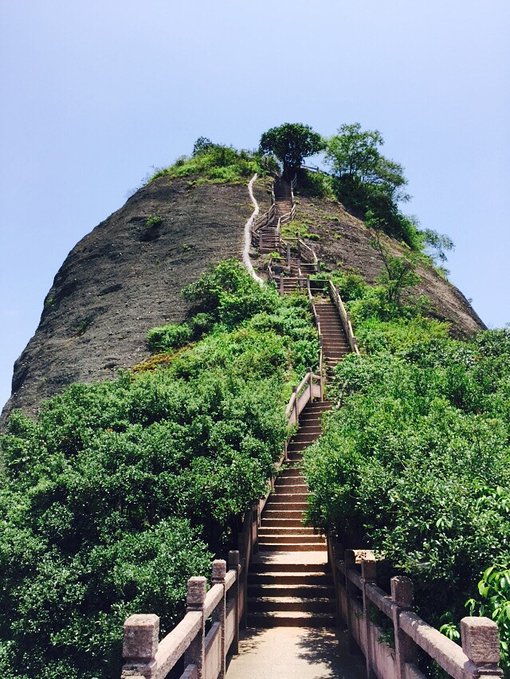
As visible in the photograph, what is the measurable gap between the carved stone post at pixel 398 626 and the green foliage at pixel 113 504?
2.84 m

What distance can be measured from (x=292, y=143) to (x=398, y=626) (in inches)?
1981

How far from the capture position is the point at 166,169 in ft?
157

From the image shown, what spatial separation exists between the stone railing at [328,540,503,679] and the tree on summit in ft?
153

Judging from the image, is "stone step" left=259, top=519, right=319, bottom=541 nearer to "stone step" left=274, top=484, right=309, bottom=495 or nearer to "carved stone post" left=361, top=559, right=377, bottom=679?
"stone step" left=274, top=484, right=309, bottom=495

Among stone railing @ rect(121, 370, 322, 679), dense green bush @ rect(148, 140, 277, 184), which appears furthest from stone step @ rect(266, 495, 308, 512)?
dense green bush @ rect(148, 140, 277, 184)

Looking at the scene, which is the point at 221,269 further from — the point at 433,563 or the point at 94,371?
the point at 433,563

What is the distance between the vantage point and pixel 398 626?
533cm

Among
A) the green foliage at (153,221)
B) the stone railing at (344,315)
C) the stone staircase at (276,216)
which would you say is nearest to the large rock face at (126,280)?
the green foliage at (153,221)

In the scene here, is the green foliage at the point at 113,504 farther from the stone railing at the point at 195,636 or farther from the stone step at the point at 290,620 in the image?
the stone step at the point at 290,620

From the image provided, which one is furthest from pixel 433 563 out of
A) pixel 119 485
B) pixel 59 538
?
pixel 59 538

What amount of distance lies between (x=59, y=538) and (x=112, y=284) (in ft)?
86.2

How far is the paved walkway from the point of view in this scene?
7555 millimetres

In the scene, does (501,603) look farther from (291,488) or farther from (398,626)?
(291,488)

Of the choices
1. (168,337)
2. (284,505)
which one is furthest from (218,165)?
(284,505)
